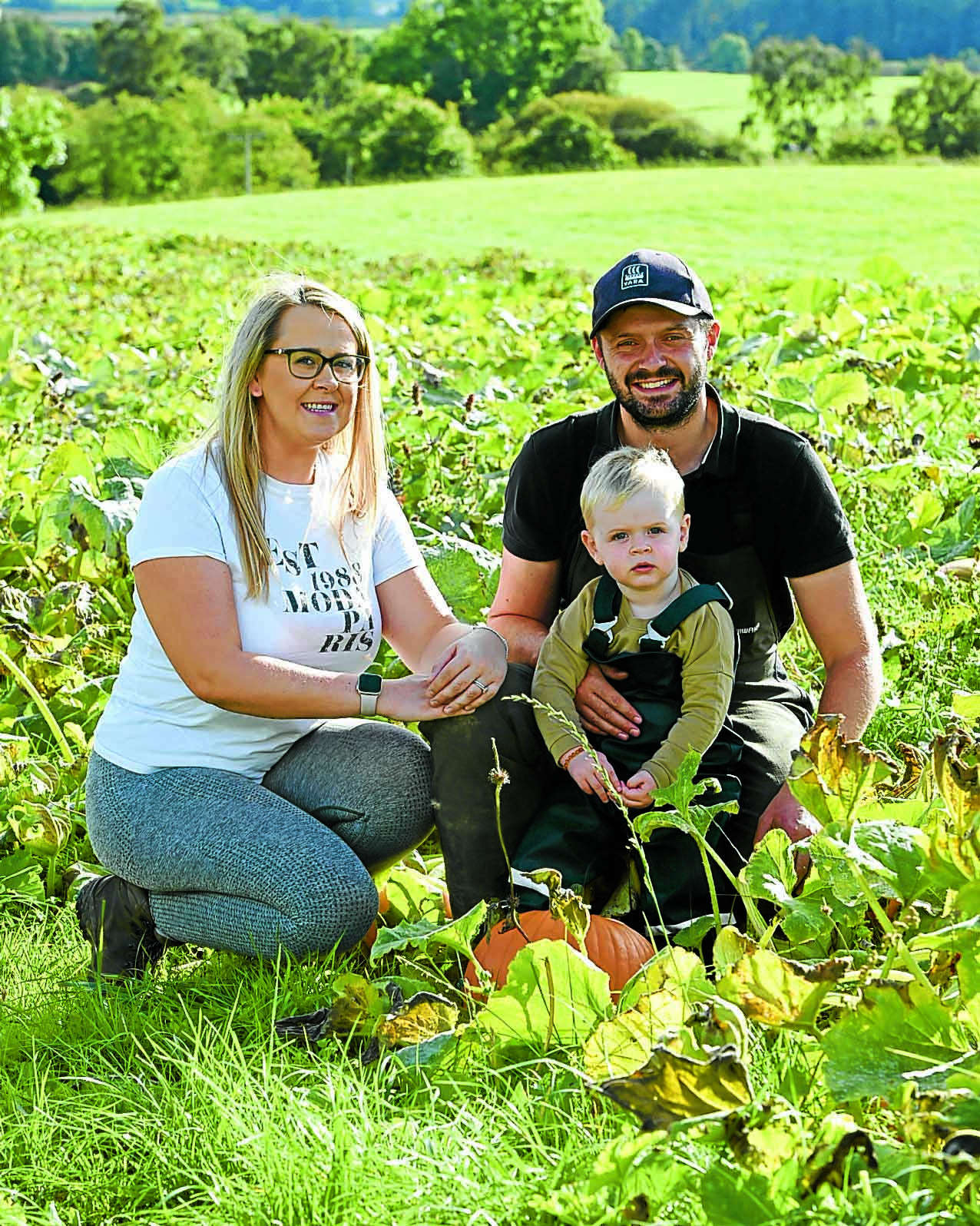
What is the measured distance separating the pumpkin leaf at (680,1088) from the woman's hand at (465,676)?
119 cm

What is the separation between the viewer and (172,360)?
292 inches

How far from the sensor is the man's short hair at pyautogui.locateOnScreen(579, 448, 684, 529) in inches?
108

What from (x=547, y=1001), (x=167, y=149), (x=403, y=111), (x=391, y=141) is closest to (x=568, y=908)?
(x=547, y=1001)

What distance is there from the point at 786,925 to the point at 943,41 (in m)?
172

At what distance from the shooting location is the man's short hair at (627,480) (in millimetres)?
2738

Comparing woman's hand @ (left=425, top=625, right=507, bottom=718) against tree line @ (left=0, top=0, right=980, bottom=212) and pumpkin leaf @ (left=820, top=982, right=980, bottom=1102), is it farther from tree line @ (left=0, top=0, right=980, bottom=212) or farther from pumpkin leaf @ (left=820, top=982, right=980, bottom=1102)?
tree line @ (left=0, top=0, right=980, bottom=212)

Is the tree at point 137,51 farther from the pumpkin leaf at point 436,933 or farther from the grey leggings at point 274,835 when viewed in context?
the pumpkin leaf at point 436,933

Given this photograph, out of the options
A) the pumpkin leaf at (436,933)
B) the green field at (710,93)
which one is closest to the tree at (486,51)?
the green field at (710,93)

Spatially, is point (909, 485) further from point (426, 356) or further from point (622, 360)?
point (426, 356)

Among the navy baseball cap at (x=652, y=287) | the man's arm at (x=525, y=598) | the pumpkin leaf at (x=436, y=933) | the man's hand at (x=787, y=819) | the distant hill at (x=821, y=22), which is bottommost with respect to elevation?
the man's hand at (x=787, y=819)

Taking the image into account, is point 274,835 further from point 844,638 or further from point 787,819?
point 844,638

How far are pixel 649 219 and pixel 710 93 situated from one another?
7045 cm

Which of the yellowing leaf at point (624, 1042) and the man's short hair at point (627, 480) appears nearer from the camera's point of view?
the yellowing leaf at point (624, 1042)

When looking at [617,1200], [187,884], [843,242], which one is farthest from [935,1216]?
[843,242]
